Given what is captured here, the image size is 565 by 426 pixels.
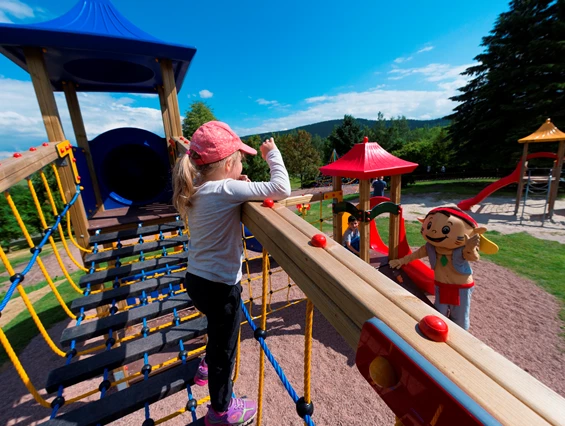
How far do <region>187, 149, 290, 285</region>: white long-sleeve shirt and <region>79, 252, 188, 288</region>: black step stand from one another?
145 cm

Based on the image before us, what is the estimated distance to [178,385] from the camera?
166 centimetres

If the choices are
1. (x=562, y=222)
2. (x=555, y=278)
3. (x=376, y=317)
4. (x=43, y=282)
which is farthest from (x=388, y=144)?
(x=376, y=317)

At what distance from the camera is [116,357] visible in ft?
5.75

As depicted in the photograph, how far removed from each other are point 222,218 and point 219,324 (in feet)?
1.98

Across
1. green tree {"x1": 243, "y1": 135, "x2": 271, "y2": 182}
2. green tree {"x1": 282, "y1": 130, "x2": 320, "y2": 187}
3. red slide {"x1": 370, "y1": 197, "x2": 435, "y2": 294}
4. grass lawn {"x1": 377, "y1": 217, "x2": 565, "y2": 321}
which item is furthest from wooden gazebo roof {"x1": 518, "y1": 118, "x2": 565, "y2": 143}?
green tree {"x1": 282, "y1": 130, "x2": 320, "y2": 187}

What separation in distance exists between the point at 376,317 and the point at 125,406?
65.7 inches

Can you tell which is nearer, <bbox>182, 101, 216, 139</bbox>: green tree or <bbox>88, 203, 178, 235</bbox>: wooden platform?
<bbox>88, 203, 178, 235</bbox>: wooden platform

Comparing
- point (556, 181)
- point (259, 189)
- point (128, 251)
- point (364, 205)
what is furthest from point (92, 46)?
point (556, 181)

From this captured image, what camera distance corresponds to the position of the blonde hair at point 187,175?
1312 mm

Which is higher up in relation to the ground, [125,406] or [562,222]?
[125,406]

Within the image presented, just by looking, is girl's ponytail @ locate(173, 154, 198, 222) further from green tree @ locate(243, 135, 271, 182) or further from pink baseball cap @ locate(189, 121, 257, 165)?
green tree @ locate(243, 135, 271, 182)

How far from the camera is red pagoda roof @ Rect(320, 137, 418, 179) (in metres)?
3.58

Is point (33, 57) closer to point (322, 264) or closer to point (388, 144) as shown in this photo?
point (322, 264)

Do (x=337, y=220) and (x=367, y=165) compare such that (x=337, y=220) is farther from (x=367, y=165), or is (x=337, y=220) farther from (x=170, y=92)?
(x=170, y=92)
